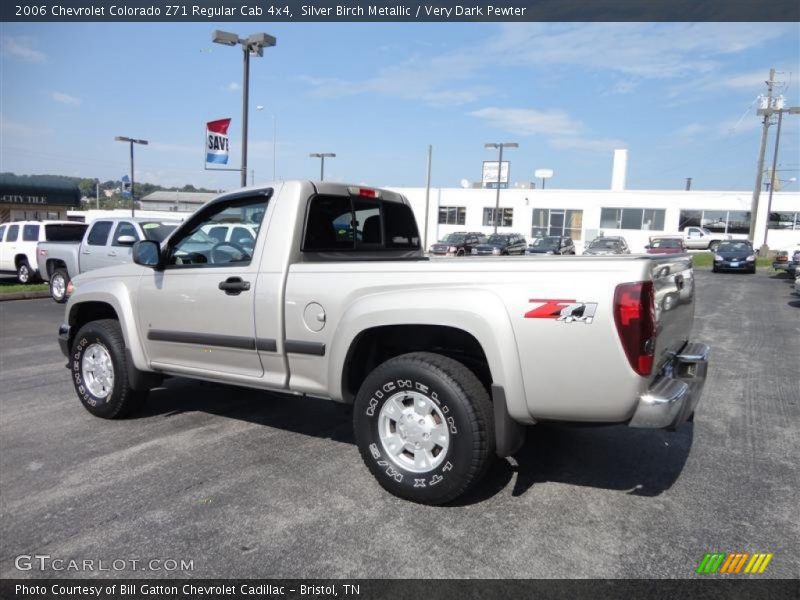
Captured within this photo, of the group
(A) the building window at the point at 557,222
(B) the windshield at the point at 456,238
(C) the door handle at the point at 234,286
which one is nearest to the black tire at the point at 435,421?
(C) the door handle at the point at 234,286

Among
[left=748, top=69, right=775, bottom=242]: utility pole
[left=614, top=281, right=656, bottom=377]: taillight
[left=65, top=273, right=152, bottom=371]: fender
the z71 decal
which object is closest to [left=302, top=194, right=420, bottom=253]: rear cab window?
[left=65, top=273, right=152, bottom=371]: fender

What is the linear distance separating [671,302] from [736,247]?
2659cm

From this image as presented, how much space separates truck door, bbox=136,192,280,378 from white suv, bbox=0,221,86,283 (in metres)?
13.4

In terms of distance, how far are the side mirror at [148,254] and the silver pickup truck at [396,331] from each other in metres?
0.01

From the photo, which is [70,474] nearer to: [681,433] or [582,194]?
[681,433]

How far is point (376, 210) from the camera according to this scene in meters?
4.83

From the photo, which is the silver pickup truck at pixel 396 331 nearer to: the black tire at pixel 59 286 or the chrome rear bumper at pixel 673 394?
the chrome rear bumper at pixel 673 394

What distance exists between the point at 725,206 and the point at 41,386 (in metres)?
44.4

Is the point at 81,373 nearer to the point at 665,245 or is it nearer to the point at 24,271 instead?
the point at 24,271

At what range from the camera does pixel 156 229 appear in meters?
11.7

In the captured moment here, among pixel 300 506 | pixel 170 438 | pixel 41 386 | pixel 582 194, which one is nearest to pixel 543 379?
pixel 300 506

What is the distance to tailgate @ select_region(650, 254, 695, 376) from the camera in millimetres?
3072

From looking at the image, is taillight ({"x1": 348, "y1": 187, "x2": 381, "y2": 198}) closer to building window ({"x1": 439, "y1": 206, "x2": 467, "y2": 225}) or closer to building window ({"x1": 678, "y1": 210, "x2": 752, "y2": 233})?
building window ({"x1": 678, "y1": 210, "x2": 752, "y2": 233})

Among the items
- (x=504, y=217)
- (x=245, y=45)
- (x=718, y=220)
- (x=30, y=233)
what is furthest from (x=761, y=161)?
(x=30, y=233)
